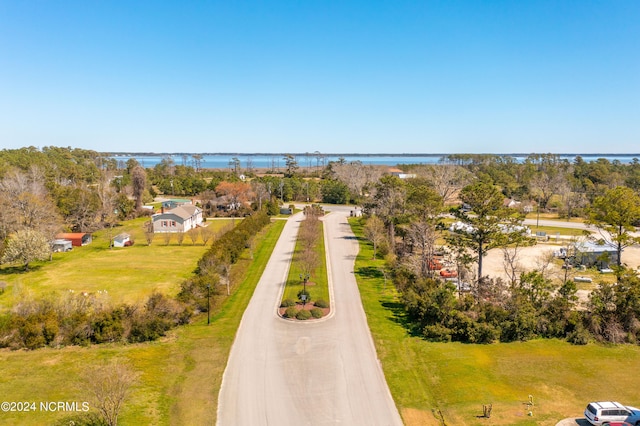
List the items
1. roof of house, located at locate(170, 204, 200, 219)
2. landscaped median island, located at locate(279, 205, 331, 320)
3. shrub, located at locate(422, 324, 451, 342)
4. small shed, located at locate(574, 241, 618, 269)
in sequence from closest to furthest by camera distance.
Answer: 1. shrub, located at locate(422, 324, 451, 342)
2. landscaped median island, located at locate(279, 205, 331, 320)
3. small shed, located at locate(574, 241, 618, 269)
4. roof of house, located at locate(170, 204, 200, 219)

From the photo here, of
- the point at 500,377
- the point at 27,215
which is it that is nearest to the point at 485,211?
the point at 500,377

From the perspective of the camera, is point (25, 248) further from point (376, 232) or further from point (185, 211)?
point (376, 232)

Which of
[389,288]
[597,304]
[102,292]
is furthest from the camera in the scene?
[389,288]

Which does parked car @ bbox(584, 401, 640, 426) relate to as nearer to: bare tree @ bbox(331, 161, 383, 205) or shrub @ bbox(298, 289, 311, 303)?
shrub @ bbox(298, 289, 311, 303)

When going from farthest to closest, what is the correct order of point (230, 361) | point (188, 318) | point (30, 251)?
1. point (30, 251)
2. point (188, 318)
3. point (230, 361)

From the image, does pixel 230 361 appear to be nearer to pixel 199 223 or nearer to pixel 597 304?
pixel 597 304

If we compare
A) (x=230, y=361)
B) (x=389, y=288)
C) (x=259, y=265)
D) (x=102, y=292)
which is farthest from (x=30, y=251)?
(x=389, y=288)

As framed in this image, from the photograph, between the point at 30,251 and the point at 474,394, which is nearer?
the point at 474,394

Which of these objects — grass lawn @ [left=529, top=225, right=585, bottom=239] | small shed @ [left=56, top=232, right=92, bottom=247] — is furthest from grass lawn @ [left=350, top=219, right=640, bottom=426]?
small shed @ [left=56, top=232, right=92, bottom=247]
